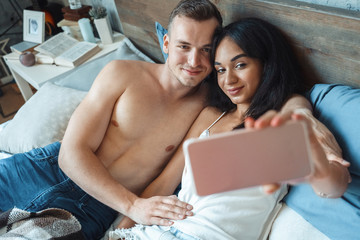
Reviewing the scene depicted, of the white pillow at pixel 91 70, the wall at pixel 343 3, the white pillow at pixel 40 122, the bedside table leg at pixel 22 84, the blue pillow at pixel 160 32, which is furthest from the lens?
the bedside table leg at pixel 22 84

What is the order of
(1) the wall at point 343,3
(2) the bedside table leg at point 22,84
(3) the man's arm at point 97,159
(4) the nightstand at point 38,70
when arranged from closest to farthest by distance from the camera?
1. (1) the wall at point 343,3
2. (3) the man's arm at point 97,159
3. (4) the nightstand at point 38,70
4. (2) the bedside table leg at point 22,84

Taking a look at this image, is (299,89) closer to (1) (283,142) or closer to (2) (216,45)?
(2) (216,45)

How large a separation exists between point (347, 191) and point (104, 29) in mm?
1871

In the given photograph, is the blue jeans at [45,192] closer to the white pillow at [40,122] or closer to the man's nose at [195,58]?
the white pillow at [40,122]

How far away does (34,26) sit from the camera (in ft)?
7.93

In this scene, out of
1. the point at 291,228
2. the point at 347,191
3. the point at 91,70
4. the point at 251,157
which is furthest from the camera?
the point at 91,70

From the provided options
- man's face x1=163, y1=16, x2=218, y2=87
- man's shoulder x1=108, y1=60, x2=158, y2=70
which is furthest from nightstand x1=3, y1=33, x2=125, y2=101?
man's face x1=163, y1=16, x2=218, y2=87

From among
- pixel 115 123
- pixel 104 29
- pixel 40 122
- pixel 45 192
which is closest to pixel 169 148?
pixel 115 123

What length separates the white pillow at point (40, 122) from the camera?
1426 mm

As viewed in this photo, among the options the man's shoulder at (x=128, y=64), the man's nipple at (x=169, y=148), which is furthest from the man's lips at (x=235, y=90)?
the man's shoulder at (x=128, y=64)

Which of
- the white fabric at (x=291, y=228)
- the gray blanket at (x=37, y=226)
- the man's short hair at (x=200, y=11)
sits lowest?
the gray blanket at (x=37, y=226)

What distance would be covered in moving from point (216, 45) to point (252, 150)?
69 cm

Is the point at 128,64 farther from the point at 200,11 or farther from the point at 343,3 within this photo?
the point at 343,3

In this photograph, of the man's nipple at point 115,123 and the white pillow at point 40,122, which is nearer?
the man's nipple at point 115,123
